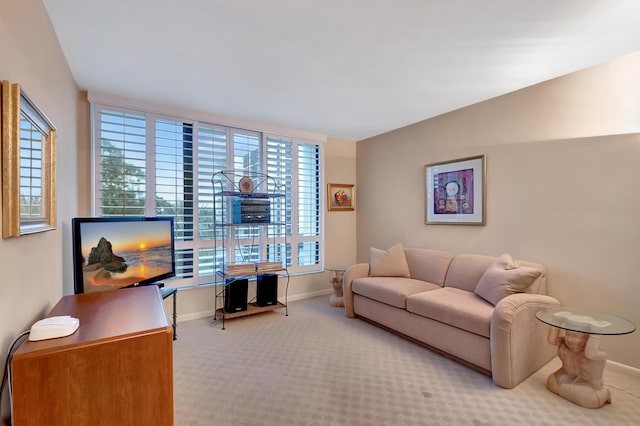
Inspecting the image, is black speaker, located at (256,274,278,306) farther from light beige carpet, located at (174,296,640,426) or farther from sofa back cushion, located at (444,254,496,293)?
sofa back cushion, located at (444,254,496,293)

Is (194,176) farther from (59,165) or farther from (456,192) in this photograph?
(456,192)

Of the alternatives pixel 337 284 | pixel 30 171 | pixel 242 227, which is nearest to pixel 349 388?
pixel 337 284

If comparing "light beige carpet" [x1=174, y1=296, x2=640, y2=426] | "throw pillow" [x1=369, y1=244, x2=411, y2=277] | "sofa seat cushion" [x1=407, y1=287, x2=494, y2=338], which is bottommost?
"light beige carpet" [x1=174, y1=296, x2=640, y2=426]

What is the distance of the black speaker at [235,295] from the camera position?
11.0ft

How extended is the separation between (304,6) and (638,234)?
114 inches

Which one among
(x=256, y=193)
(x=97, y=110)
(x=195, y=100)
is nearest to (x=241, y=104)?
(x=195, y=100)

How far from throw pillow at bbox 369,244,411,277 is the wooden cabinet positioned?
2.80 m

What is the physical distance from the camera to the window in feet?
9.73

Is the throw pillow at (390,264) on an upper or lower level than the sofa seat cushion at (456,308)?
upper

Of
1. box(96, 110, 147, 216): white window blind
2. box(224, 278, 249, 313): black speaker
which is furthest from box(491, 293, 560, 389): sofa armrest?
box(96, 110, 147, 216): white window blind

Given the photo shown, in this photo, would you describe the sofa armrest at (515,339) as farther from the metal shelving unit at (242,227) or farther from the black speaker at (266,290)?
the black speaker at (266,290)

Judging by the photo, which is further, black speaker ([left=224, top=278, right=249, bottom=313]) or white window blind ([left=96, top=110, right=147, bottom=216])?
black speaker ([left=224, top=278, right=249, bottom=313])

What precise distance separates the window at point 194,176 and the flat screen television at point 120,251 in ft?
1.86

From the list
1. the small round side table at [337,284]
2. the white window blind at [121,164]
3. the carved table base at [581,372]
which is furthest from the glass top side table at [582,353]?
the white window blind at [121,164]
